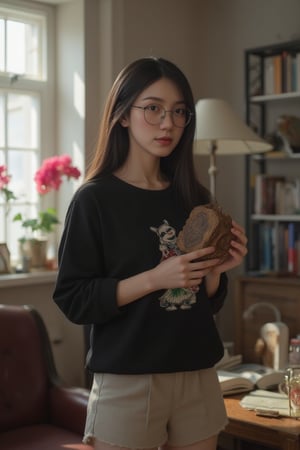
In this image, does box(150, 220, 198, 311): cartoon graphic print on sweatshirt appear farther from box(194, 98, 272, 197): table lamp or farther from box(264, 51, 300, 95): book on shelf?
box(264, 51, 300, 95): book on shelf

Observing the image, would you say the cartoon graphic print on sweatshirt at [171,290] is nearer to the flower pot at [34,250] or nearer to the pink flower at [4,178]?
the pink flower at [4,178]

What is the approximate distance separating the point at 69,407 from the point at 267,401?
2.54ft

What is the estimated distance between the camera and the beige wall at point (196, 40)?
3689mm

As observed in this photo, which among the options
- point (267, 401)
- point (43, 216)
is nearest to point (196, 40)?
point (43, 216)

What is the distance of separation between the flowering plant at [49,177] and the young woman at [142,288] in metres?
1.94

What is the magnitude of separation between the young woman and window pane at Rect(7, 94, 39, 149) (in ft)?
7.22

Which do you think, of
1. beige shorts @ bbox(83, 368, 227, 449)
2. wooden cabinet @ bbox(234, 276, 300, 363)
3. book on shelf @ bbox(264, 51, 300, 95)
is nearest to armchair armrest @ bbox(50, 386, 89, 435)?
wooden cabinet @ bbox(234, 276, 300, 363)

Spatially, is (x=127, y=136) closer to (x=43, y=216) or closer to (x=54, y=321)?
(x=43, y=216)

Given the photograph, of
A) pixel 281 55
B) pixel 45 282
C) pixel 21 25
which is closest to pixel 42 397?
pixel 45 282

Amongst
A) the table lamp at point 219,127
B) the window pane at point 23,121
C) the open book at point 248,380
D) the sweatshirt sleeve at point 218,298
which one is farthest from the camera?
the window pane at point 23,121

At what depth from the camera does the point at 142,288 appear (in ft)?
4.63

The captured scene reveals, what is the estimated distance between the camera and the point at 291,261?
378 cm

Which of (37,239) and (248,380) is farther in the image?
(37,239)

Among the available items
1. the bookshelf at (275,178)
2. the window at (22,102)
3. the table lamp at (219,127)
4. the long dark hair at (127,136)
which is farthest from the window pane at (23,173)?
the long dark hair at (127,136)
